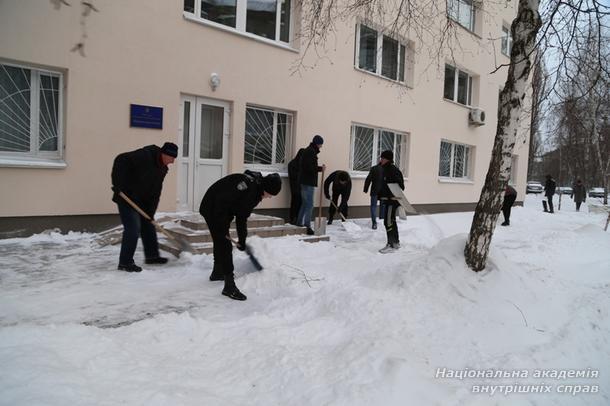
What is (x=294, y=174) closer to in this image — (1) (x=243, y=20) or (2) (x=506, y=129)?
(1) (x=243, y=20)

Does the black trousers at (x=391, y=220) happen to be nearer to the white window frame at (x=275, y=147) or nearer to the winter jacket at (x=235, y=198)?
the white window frame at (x=275, y=147)

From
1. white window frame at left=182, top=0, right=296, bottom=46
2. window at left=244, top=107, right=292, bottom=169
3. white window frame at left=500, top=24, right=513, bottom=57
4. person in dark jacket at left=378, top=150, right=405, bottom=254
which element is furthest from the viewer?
white window frame at left=500, top=24, right=513, bottom=57

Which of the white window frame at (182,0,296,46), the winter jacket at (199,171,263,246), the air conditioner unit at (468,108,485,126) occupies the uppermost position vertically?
the white window frame at (182,0,296,46)

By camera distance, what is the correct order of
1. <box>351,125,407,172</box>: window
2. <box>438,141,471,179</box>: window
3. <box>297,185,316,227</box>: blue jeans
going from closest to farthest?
<box>297,185,316,227</box>: blue jeans < <box>351,125,407,172</box>: window < <box>438,141,471,179</box>: window

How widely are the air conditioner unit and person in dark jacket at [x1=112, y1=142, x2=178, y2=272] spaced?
43.6ft

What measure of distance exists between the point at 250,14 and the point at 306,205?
4156 millimetres

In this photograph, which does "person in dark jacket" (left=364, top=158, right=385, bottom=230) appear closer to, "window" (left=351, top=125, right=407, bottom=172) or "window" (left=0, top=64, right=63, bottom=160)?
"window" (left=351, top=125, right=407, bottom=172)

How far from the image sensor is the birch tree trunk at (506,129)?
193 inches

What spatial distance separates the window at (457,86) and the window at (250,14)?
24.9 feet

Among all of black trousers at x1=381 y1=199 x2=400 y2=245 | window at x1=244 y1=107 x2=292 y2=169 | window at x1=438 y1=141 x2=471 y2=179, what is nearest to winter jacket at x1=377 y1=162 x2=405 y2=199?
black trousers at x1=381 y1=199 x2=400 y2=245

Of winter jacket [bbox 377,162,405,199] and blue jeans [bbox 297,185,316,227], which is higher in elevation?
winter jacket [bbox 377,162,405,199]

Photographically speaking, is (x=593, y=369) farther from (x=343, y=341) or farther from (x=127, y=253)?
(x=127, y=253)

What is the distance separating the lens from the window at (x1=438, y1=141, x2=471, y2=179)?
15.6 meters

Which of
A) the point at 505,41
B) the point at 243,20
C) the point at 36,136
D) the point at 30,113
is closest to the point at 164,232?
the point at 36,136
